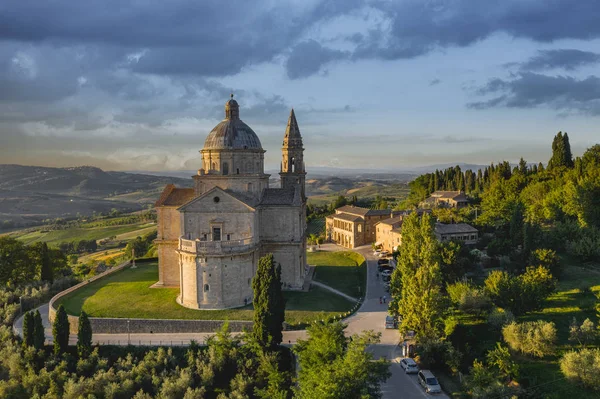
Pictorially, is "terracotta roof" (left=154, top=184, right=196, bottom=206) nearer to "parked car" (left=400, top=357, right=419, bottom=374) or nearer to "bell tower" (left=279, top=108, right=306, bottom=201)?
"bell tower" (left=279, top=108, right=306, bottom=201)

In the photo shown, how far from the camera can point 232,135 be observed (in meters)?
47.3

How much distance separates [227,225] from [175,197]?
8700 mm

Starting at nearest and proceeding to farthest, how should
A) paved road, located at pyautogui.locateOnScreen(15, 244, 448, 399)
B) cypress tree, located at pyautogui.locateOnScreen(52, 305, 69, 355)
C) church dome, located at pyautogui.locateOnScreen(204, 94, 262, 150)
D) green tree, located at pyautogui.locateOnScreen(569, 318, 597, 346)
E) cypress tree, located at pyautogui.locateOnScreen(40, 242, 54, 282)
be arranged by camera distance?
paved road, located at pyautogui.locateOnScreen(15, 244, 448, 399) < green tree, located at pyautogui.locateOnScreen(569, 318, 597, 346) < cypress tree, located at pyautogui.locateOnScreen(52, 305, 69, 355) < church dome, located at pyautogui.locateOnScreen(204, 94, 262, 150) < cypress tree, located at pyautogui.locateOnScreen(40, 242, 54, 282)

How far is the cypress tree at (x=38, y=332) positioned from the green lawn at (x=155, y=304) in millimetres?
4698

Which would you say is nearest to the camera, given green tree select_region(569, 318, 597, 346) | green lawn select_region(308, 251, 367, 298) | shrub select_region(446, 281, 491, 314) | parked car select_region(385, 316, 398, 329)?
green tree select_region(569, 318, 597, 346)

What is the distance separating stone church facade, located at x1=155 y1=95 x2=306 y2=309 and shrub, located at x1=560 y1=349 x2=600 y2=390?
26.1 metres

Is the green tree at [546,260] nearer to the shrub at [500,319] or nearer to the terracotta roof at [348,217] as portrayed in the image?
the shrub at [500,319]

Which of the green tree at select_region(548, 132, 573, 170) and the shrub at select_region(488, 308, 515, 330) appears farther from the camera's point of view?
the green tree at select_region(548, 132, 573, 170)

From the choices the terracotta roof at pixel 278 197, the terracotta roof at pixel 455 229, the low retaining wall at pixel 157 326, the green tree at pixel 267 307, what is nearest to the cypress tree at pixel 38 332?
the low retaining wall at pixel 157 326

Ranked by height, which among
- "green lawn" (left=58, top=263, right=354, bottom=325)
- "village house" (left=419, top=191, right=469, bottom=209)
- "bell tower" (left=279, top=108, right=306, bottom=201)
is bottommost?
"green lawn" (left=58, top=263, right=354, bottom=325)

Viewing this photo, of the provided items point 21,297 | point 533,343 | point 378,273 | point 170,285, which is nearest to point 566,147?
point 378,273

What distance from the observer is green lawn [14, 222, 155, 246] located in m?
122

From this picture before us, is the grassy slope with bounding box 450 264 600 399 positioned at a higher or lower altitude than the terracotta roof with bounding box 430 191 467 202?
lower

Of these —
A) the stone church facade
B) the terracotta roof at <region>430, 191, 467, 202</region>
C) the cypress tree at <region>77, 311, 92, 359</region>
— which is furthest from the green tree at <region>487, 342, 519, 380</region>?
the terracotta roof at <region>430, 191, 467, 202</region>
